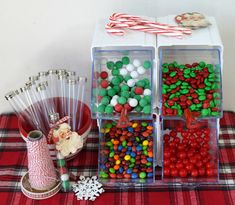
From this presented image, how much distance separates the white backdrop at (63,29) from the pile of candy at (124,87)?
0.20 m

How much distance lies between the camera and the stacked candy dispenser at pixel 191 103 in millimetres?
1188

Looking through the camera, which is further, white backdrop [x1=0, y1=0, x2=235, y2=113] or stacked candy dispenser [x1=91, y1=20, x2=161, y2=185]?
white backdrop [x1=0, y1=0, x2=235, y2=113]

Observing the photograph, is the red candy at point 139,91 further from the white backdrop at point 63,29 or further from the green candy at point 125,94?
the white backdrop at point 63,29

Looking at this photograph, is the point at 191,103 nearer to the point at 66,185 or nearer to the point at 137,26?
the point at 137,26

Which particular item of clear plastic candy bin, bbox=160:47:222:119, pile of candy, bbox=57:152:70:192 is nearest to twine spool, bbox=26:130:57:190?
pile of candy, bbox=57:152:70:192

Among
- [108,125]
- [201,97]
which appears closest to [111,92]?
[108,125]

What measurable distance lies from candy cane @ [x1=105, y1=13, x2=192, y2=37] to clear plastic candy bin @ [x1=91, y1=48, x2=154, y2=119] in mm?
60

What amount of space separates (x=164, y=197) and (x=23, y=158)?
48 cm

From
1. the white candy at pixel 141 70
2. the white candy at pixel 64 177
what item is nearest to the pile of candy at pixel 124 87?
the white candy at pixel 141 70

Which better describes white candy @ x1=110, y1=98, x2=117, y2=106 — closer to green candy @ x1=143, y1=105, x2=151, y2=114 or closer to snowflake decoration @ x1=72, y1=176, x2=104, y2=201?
green candy @ x1=143, y1=105, x2=151, y2=114

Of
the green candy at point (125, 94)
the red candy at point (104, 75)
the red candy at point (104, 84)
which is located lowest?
the green candy at point (125, 94)

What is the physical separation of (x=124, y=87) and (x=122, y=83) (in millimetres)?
32

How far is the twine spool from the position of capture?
46.0 inches

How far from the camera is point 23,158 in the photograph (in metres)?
1.38
